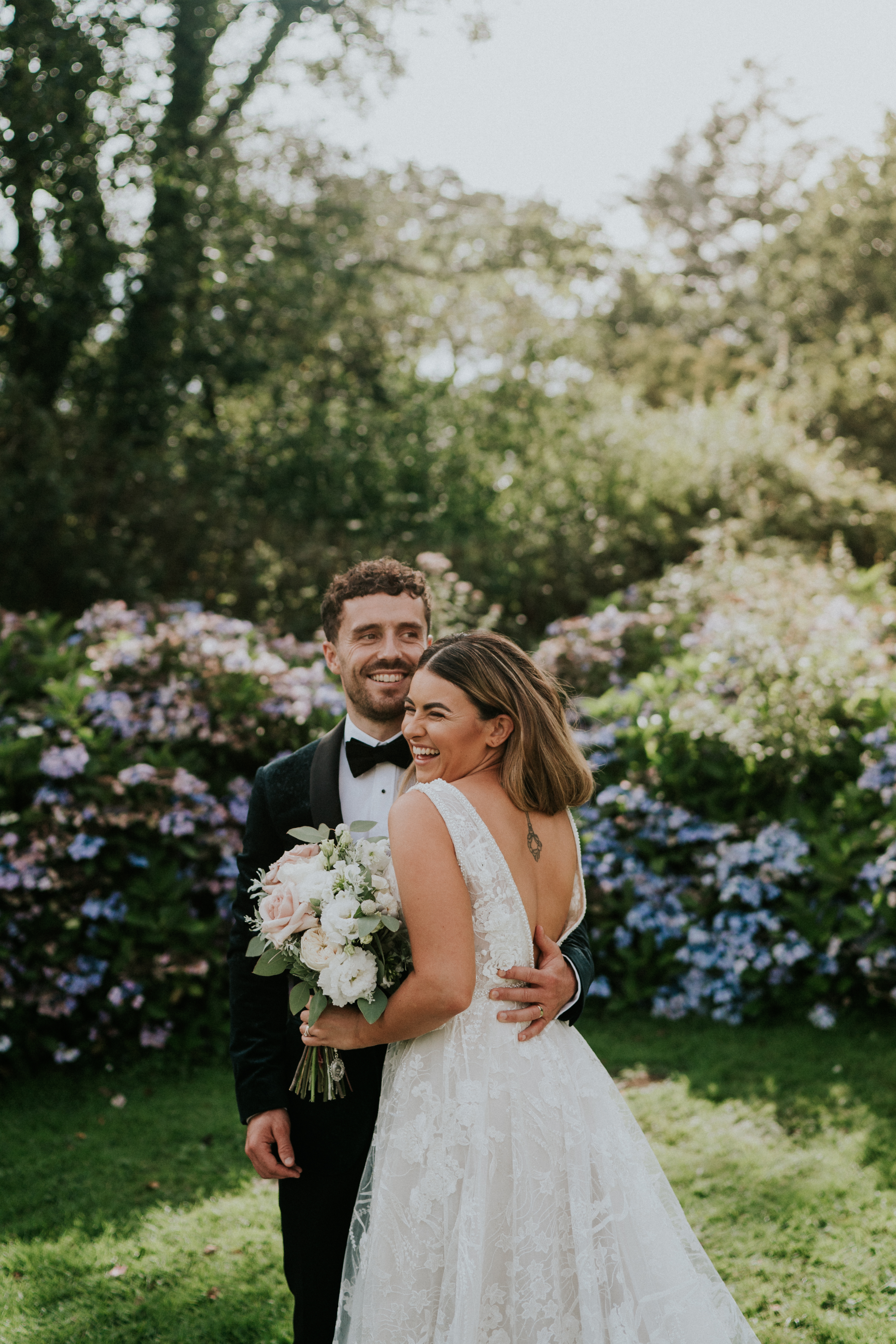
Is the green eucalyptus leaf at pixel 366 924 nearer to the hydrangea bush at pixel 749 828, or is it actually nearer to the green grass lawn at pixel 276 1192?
the green grass lawn at pixel 276 1192

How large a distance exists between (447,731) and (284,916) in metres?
0.51

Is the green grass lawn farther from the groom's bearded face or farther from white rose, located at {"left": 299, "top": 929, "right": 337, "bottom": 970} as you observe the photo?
the groom's bearded face

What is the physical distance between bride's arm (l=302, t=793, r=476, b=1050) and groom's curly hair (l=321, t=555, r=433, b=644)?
2.47 ft

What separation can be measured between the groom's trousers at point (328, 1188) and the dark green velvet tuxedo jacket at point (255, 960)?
8 cm

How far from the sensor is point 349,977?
192cm

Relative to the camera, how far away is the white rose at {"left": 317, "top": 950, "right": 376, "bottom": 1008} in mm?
1920

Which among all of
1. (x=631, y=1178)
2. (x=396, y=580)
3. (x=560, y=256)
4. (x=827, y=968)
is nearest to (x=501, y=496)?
(x=560, y=256)

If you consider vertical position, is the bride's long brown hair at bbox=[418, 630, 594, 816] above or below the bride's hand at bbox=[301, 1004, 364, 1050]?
above

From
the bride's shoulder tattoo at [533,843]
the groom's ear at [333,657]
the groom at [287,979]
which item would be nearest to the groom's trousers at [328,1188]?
the groom at [287,979]

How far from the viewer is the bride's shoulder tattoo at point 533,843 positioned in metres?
2.15

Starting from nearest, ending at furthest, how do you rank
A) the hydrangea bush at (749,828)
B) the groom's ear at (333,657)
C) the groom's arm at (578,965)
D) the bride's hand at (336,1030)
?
1. the bride's hand at (336,1030)
2. the groom's arm at (578,965)
3. the groom's ear at (333,657)
4. the hydrangea bush at (749,828)

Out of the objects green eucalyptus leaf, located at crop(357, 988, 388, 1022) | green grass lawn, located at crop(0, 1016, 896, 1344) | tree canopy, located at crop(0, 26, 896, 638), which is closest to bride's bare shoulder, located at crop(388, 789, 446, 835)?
green eucalyptus leaf, located at crop(357, 988, 388, 1022)

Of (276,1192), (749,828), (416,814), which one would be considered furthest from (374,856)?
(749,828)

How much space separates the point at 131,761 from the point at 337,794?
3195mm
